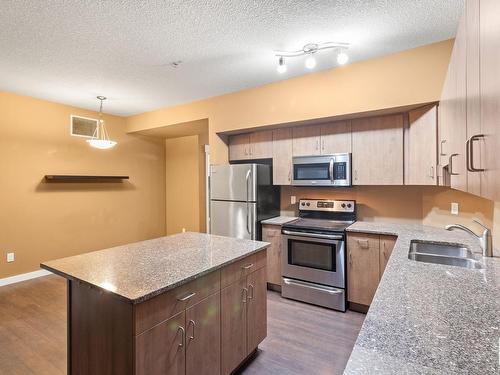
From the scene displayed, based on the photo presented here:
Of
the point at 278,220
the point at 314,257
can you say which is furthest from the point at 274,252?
the point at 314,257

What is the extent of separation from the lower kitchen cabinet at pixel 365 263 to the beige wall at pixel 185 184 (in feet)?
10.5

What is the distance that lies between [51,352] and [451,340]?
290 cm

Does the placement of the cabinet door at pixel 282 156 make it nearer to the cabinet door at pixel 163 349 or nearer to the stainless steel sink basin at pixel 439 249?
the stainless steel sink basin at pixel 439 249

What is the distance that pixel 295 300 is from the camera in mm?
3236

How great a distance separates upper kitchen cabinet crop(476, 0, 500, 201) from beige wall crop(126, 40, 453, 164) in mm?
1906

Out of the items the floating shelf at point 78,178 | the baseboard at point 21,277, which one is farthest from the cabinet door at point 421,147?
the baseboard at point 21,277

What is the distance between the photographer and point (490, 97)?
0.79 meters

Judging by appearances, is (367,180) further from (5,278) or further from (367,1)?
(5,278)

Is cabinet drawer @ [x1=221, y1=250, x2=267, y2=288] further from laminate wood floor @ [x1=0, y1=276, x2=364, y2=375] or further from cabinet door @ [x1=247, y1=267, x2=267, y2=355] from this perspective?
laminate wood floor @ [x1=0, y1=276, x2=364, y2=375]

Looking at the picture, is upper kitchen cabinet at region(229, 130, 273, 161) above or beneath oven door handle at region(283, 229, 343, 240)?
above

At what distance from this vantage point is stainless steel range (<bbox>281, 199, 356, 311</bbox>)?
2961mm

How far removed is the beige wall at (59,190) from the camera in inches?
150

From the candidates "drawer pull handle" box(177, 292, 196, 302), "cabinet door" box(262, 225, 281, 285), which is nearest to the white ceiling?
"cabinet door" box(262, 225, 281, 285)

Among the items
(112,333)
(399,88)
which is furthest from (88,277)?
(399,88)
